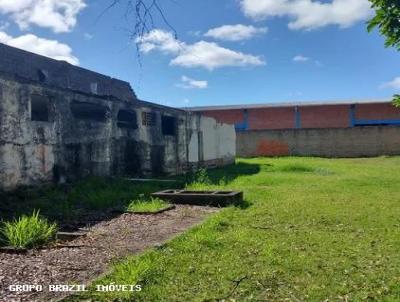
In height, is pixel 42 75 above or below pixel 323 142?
above

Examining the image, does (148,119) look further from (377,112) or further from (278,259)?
(377,112)

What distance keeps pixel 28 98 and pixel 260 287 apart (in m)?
→ 8.00

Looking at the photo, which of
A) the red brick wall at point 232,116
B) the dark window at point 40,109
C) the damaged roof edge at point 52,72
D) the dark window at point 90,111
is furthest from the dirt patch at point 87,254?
the red brick wall at point 232,116

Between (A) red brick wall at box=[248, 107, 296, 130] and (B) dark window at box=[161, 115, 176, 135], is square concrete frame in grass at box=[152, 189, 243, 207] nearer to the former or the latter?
(B) dark window at box=[161, 115, 176, 135]

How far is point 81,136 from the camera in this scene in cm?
1242

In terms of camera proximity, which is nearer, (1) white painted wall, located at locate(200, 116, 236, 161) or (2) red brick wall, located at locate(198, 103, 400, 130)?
(1) white painted wall, located at locate(200, 116, 236, 161)

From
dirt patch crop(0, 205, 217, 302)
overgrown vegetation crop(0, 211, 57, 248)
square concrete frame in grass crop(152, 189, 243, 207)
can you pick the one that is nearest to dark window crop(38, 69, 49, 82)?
square concrete frame in grass crop(152, 189, 243, 207)

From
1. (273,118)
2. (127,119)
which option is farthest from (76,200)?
(273,118)

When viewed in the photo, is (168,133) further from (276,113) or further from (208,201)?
(276,113)

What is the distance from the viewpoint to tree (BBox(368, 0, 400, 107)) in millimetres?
7864

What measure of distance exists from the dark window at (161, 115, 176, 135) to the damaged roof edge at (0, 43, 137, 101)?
1.44m

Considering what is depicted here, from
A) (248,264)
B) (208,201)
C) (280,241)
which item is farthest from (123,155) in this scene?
(248,264)

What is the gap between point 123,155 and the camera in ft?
47.6

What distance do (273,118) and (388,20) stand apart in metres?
31.1
